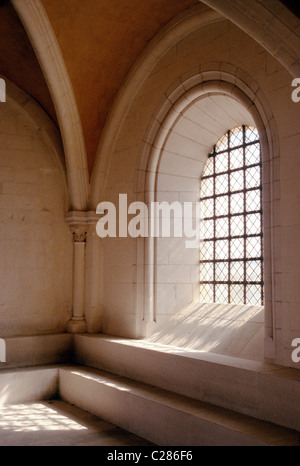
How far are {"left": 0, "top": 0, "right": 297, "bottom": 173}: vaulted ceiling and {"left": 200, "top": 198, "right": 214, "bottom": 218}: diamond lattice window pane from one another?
1637 mm

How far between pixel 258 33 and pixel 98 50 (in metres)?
3.06

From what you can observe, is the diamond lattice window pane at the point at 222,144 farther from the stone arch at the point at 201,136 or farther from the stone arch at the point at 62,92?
the stone arch at the point at 62,92

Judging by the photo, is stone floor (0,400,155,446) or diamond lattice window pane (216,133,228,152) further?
diamond lattice window pane (216,133,228,152)

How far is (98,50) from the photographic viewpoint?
5734 millimetres

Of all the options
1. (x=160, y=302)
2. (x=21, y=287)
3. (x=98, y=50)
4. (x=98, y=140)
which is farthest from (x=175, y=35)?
(x=21, y=287)

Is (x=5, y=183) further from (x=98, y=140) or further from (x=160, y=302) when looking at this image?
(x=160, y=302)

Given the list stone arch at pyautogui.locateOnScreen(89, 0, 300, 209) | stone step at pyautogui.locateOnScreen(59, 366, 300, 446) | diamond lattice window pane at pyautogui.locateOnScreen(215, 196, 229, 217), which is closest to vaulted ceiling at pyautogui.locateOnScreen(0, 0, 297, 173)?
stone arch at pyautogui.locateOnScreen(89, 0, 300, 209)

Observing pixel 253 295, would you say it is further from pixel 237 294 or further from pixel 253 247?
pixel 253 247

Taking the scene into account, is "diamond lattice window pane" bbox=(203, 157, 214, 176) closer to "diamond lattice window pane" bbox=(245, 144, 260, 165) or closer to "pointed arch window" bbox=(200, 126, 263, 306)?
"pointed arch window" bbox=(200, 126, 263, 306)

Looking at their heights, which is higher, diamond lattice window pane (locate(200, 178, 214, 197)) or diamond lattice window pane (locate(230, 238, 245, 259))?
diamond lattice window pane (locate(200, 178, 214, 197))

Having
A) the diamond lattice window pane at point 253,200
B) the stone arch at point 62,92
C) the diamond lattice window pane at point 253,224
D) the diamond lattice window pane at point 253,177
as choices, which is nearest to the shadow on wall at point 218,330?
the diamond lattice window pane at point 253,224

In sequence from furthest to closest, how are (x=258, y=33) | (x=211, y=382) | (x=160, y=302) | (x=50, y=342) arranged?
1. (x=50, y=342)
2. (x=160, y=302)
3. (x=211, y=382)
4. (x=258, y=33)

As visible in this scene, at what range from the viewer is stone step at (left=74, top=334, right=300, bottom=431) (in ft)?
11.5

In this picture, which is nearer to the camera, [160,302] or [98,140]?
[160,302]
